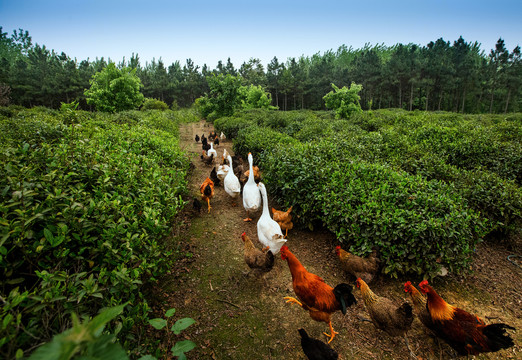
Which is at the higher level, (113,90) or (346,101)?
(113,90)

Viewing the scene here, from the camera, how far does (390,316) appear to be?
8.87ft

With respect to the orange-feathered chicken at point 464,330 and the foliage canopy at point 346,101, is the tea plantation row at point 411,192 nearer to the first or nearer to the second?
the orange-feathered chicken at point 464,330

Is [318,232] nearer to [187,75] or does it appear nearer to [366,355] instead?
[366,355]

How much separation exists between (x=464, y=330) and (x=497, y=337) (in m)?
0.25

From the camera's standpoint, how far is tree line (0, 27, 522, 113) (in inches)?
1340

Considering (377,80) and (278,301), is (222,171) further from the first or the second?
(377,80)

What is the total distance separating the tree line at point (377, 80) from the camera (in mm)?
34031

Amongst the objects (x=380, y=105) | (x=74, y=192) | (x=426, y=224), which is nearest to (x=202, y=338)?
(x=74, y=192)

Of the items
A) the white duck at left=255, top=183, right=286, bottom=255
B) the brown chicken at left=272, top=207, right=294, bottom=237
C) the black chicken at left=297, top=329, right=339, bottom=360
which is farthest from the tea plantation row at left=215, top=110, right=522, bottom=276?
the black chicken at left=297, top=329, right=339, bottom=360

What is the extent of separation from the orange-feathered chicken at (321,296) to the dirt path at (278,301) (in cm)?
32

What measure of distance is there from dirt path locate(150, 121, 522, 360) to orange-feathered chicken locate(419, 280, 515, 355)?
33cm

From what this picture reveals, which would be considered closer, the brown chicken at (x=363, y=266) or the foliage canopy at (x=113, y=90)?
the brown chicken at (x=363, y=266)

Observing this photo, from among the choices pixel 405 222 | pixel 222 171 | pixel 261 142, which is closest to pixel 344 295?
pixel 405 222

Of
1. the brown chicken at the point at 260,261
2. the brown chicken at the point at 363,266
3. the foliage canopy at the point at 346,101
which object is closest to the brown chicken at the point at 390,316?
the brown chicken at the point at 363,266
